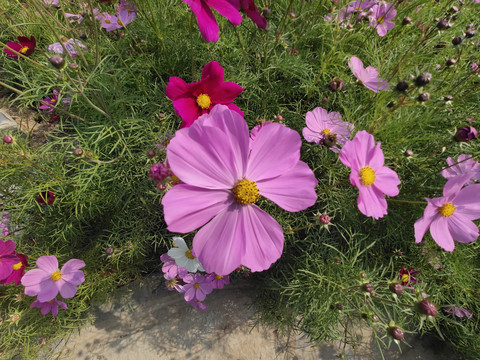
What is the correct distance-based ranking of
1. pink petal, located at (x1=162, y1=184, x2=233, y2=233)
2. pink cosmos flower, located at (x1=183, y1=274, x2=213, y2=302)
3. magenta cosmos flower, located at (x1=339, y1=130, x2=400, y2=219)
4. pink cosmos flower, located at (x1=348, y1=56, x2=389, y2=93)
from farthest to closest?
pink cosmos flower, located at (x1=183, y1=274, x2=213, y2=302) → pink cosmos flower, located at (x1=348, y1=56, x2=389, y2=93) → magenta cosmos flower, located at (x1=339, y1=130, x2=400, y2=219) → pink petal, located at (x1=162, y1=184, x2=233, y2=233)

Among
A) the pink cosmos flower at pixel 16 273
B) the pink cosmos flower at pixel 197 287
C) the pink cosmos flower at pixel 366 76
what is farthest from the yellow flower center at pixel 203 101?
the pink cosmos flower at pixel 16 273

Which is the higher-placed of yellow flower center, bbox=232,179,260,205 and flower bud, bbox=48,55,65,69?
flower bud, bbox=48,55,65,69

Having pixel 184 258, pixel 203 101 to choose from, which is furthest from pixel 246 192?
pixel 184 258

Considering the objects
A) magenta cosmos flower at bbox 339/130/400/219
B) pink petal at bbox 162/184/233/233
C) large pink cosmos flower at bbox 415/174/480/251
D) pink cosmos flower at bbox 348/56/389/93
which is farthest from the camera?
pink cosmos flower at bbox 348/56/389/93

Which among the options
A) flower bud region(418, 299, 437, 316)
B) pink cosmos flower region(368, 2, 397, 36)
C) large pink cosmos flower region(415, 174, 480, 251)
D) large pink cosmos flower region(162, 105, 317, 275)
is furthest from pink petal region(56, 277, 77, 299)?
pink cosmos flower region(368, 2, 397, 36)

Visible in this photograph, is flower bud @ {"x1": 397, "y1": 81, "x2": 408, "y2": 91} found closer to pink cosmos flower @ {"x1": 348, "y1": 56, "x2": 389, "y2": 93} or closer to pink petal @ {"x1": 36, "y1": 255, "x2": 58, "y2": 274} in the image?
pink cosmos flower @ {"x1": 348, "y1": 56, "x2": 389, "y2": 93}

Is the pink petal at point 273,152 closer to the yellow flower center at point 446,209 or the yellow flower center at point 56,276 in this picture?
the yellow flower center at point 446,209

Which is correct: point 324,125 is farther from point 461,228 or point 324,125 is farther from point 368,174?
point 461,228
